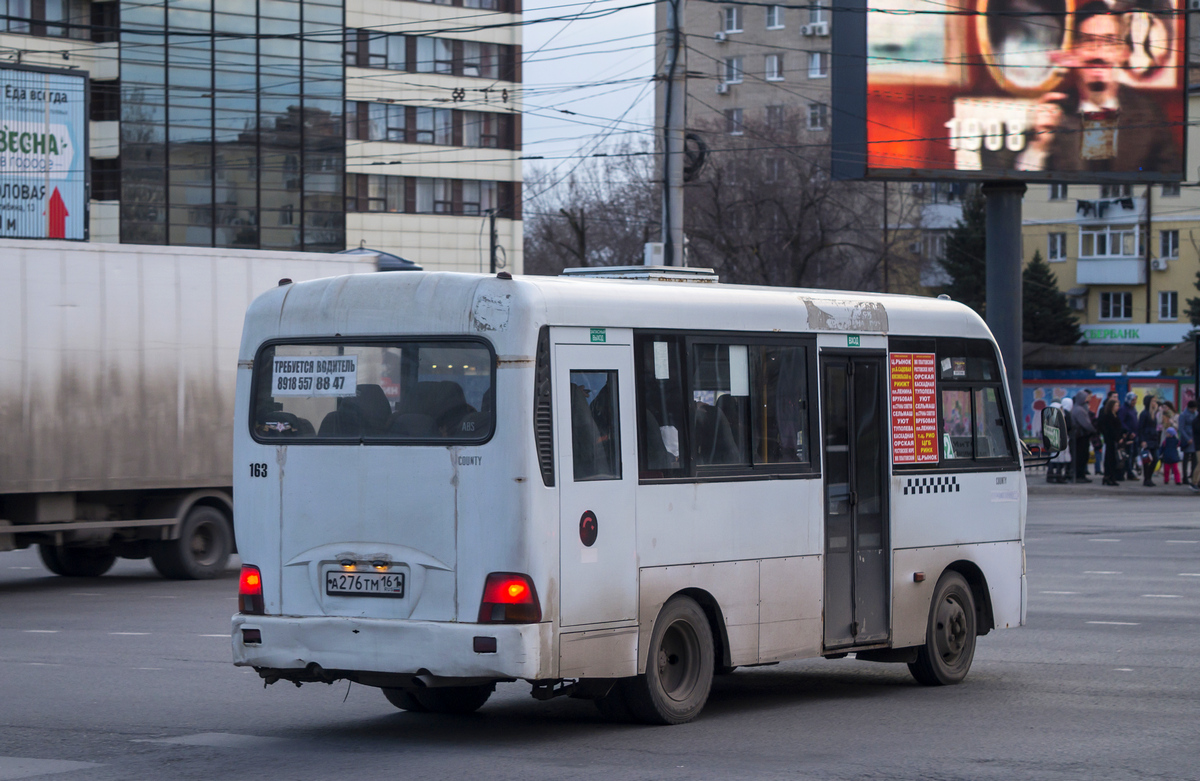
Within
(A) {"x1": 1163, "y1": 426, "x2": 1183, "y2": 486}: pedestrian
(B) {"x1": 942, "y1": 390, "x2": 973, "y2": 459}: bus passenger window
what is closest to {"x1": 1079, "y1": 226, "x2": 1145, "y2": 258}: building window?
(A) {"x1": 1163, "y1": 426, "x2": 1183, "y2": 486}: pedestrian

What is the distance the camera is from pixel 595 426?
8.88 meters

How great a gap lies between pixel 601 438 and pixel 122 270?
35.3 feet

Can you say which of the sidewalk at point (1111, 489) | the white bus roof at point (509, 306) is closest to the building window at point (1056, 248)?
the sidewalk at point (1111, 489)

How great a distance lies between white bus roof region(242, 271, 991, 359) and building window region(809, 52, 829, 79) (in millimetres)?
85167

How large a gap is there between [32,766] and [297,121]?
173 feet

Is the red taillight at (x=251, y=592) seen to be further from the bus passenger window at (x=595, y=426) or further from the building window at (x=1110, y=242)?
the building window at (x=1110, y=242)

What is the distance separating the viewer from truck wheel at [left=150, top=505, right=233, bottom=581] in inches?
746

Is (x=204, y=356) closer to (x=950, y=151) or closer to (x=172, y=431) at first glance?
(x=172, y=431)

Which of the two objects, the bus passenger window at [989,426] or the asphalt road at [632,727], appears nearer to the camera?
the asphalt road at [632,727]

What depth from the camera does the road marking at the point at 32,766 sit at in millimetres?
7949

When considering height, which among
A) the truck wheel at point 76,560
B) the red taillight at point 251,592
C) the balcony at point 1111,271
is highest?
the balcony at point 1111,271

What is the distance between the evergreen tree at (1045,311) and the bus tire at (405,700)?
218 ft

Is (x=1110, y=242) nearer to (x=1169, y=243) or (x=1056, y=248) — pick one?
(x=1169, y=243)

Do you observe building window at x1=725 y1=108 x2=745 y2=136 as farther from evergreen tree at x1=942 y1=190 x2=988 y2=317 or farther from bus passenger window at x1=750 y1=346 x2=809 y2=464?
bus passenger window at x1=750 y1=346 x2=809 y2=464
